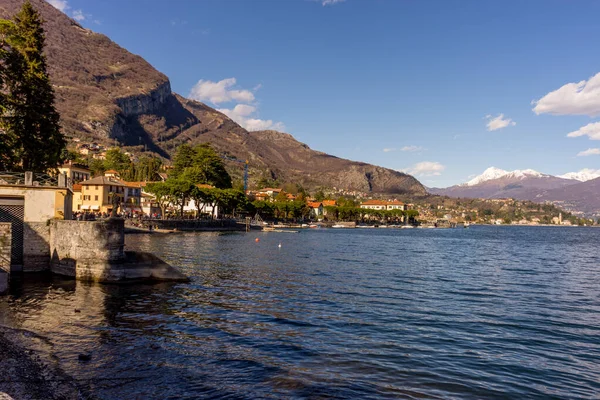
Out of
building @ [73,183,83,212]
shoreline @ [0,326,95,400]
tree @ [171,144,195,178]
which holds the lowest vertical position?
shoreline @ [0,326,95,400]

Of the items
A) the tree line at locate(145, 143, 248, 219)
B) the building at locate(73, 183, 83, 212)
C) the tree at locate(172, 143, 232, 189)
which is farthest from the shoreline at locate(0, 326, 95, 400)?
the tree at locate(172, 143, 232, 189)

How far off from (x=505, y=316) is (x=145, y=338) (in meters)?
18.7

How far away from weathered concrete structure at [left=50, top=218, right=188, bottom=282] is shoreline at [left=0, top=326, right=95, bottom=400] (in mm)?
11748

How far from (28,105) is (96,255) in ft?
72.3

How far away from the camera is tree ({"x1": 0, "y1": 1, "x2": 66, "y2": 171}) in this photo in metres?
38.7

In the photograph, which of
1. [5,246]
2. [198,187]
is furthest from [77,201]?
[5,246]

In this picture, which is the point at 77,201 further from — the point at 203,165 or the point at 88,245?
the point at 88,245

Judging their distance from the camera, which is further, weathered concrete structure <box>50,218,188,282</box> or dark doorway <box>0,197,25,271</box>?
dark doorway <box>0,197,25,271</box>

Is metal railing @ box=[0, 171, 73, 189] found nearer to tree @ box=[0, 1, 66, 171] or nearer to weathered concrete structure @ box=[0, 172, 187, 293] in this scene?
weathered concrete structure @ box=[0, 172, 187, 293]

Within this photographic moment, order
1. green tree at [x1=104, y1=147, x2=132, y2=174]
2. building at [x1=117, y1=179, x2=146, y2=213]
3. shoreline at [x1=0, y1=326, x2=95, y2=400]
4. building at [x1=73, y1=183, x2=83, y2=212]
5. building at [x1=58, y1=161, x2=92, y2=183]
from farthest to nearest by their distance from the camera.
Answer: green tree at [x1=104, y1=147, x2=132, y2=174] → building at [x1=58, y1=161, x2=92, y2=183] → building at [x1=117, y1=179, x2=146, y2=213] → building at [x1=73, y1=183, x2=83, y2=212] → shoreline at [x1=0, y1=326, x2=95, y2=400]

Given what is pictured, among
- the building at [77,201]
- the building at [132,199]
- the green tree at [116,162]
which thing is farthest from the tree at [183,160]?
the building at [77,201]

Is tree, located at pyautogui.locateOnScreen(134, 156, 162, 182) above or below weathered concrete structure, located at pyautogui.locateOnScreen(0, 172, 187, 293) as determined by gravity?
above

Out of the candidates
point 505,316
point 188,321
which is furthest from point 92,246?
point 505,316

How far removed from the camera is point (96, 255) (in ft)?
90.4
